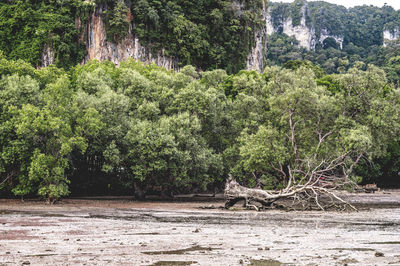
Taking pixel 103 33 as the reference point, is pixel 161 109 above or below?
below

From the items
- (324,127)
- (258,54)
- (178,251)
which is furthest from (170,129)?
(258,54)

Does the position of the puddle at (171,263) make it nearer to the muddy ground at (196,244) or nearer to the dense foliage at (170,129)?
the muddy ground at (196,244)

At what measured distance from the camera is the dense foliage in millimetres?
39156

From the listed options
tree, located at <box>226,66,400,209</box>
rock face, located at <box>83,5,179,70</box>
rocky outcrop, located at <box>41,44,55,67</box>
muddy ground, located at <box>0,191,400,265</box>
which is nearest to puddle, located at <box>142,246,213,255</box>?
muddy ground, located at <box>0,191,400,265</box>

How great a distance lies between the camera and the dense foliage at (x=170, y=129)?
128 feet

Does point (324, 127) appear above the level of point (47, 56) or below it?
below

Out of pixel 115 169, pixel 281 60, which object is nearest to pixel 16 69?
pixel 115 169

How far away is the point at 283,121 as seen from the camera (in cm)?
4338

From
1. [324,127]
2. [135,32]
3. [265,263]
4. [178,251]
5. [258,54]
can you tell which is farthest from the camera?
[258,54]

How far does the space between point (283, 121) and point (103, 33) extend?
57.9 metres

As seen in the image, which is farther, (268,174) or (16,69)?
(16,69)

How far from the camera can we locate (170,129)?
4606 cm

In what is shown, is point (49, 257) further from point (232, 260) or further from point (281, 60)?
point (281, 60)

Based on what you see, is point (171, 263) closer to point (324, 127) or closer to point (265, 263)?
point (265, 263)
